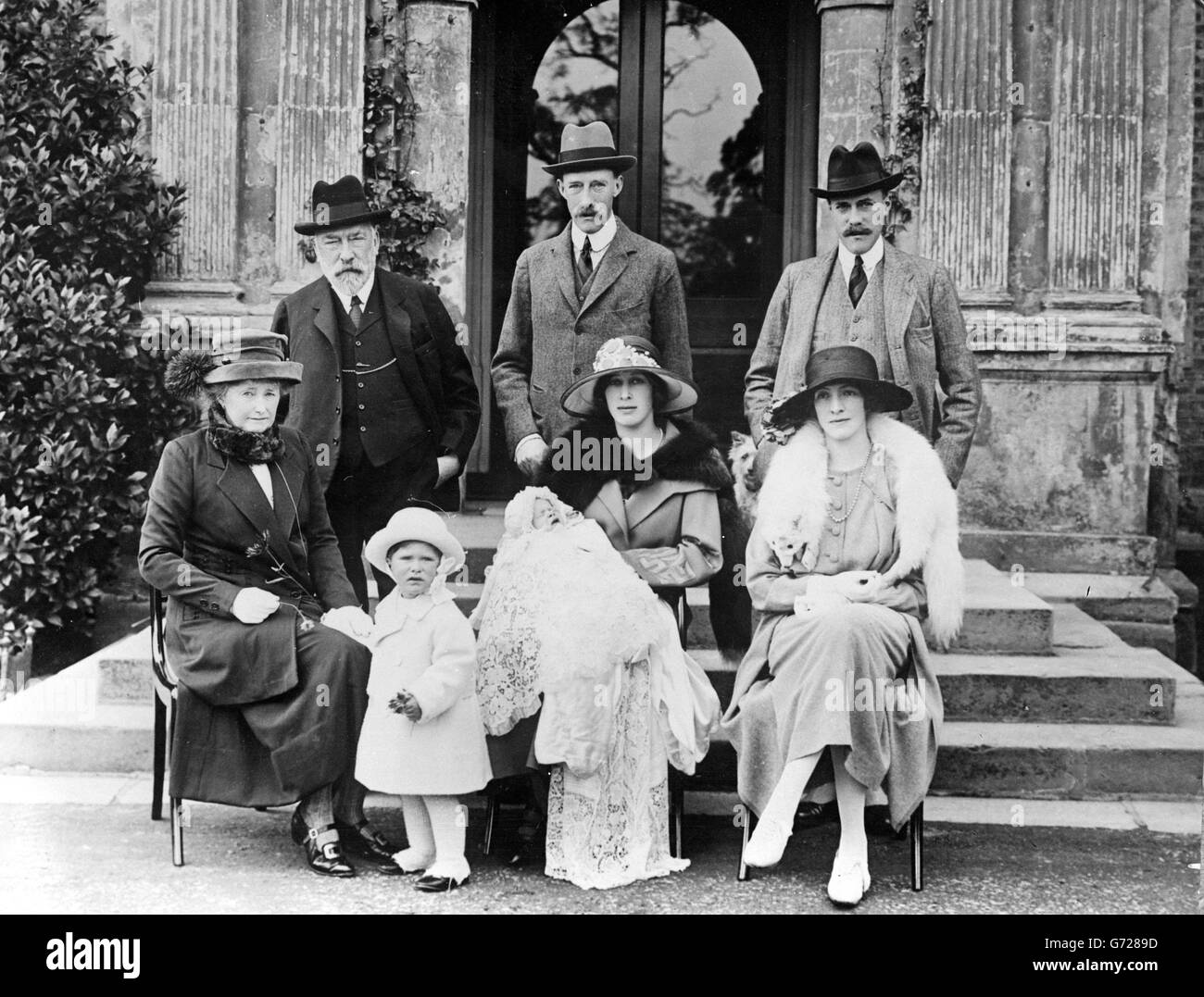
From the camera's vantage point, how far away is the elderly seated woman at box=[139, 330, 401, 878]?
14.7 ft

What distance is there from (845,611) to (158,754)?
2.39 meters

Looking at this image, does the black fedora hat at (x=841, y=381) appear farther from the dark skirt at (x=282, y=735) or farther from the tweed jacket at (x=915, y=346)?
the dark skirt at (x=282, y=735)

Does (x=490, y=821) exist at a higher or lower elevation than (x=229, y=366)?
lower

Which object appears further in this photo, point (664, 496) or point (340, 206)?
point (340, 206)

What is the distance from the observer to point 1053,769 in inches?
207

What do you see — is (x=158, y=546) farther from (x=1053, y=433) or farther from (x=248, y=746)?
(x=1053, y=433)

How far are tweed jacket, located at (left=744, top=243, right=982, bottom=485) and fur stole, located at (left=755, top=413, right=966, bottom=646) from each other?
0.47 meters

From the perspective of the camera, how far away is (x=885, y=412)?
4875 millimetres

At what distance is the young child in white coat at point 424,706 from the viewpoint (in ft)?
14.1

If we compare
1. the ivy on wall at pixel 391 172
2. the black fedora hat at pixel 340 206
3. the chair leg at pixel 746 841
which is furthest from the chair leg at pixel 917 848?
the ivy on wall at pixel 391 172

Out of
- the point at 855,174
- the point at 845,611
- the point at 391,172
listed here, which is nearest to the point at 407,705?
the point at 845,611

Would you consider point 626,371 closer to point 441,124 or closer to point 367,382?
point 367,382

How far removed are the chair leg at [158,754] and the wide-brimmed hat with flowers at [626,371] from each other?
1.73 meters
